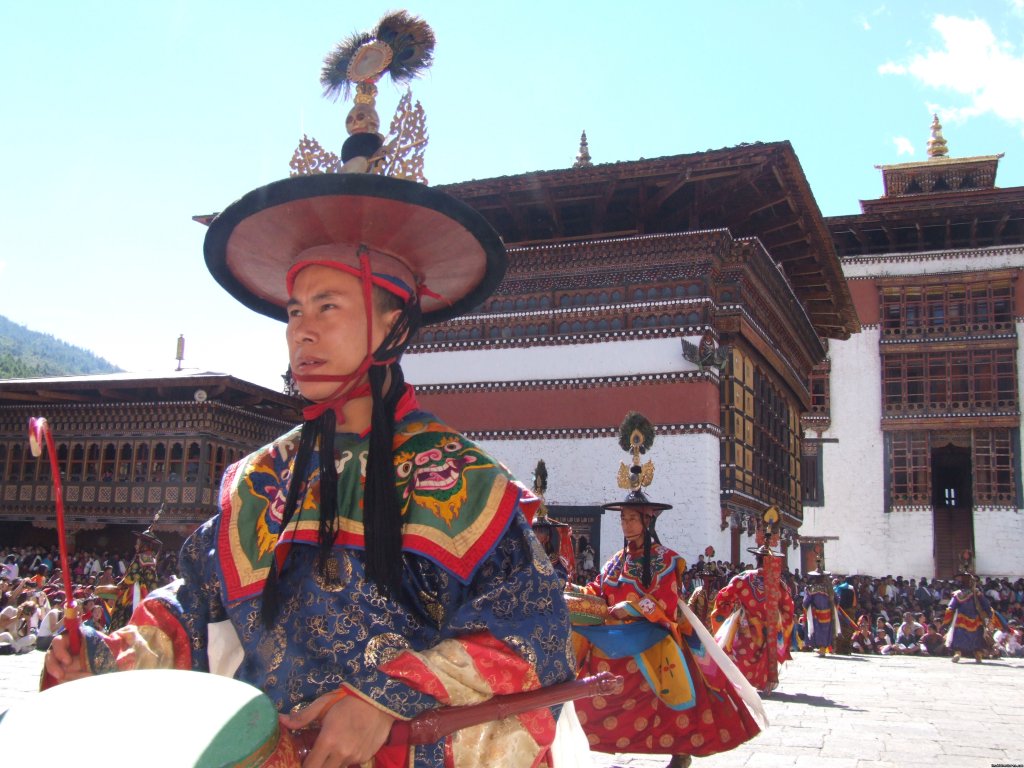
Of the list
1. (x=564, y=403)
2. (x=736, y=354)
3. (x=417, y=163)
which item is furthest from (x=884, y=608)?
(x=417, y=163)

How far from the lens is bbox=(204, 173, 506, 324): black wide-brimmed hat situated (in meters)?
2.53

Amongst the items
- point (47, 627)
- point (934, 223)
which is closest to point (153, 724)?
point (47, 627)

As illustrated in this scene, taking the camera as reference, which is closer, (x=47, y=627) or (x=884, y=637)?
(x=47, y=627)

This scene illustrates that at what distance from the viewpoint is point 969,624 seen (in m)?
18.5

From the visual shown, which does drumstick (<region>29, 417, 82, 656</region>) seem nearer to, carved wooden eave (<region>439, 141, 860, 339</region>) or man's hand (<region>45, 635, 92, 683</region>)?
man's hand (<region>45, 635, 92, 683</region>)

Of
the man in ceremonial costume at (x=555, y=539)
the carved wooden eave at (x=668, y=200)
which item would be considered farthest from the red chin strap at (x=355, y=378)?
the carved wooden eave at (x=668, y=200)

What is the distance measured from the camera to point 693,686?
6480mm

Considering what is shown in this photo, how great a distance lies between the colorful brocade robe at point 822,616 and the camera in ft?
63.7

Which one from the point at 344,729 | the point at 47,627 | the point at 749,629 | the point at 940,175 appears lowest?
the point at 47,627

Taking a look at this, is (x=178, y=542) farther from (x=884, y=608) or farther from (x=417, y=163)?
(x=417, y=163)

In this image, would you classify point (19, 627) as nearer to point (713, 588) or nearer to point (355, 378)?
point (713, 588)

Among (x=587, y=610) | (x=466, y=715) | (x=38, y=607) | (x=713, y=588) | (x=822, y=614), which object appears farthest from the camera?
(x=822, y=614)

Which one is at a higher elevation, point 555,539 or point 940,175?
point 940,175

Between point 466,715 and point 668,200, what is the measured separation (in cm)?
2230
